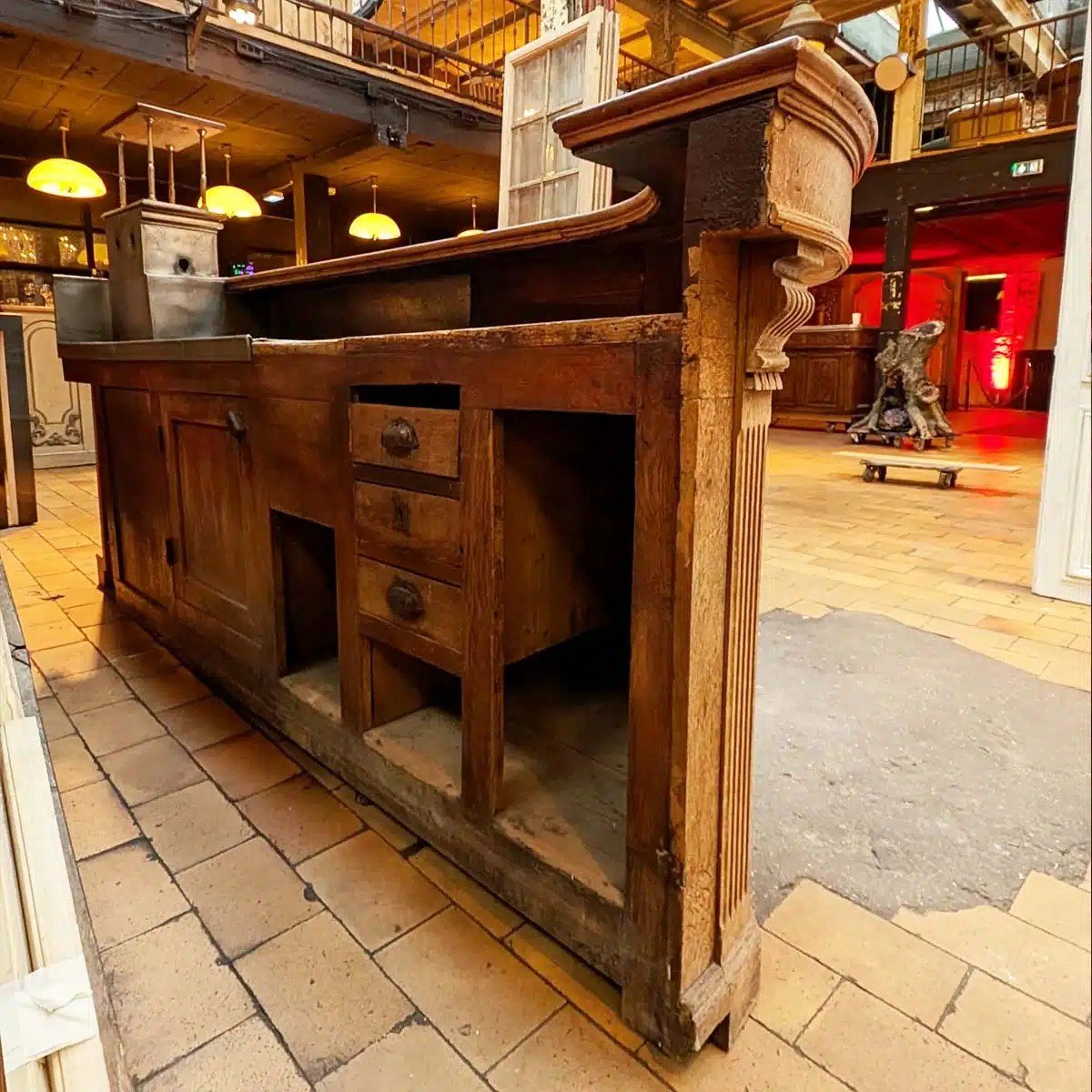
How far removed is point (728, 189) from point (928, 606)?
2553 mm

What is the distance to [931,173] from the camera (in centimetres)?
788

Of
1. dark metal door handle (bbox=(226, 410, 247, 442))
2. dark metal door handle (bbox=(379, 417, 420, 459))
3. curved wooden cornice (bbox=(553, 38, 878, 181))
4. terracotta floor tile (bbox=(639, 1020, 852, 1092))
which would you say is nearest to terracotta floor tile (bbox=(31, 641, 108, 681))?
dark metal door handle (bbox=(226, 410, 247, 442))

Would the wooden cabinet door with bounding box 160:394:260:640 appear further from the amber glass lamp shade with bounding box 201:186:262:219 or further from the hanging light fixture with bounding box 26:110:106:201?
the amber glass lamp shade with bounding box 201:186:262:219

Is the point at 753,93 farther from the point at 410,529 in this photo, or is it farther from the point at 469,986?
the point at 469,986

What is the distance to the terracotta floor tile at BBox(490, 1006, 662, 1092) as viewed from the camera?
3.39 ft

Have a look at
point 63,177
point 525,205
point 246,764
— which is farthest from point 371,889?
point 63,177

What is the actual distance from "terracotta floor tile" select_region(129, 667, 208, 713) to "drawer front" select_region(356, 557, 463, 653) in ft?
3.25

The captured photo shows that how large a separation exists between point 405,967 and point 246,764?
2.77ft

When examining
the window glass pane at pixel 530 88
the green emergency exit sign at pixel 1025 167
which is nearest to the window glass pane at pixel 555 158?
the window glass pane at pixel 530 88

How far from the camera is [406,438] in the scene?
1.39 meters

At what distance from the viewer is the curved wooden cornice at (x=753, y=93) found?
0.81 m

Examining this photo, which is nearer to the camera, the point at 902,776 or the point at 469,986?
the point at 469,986

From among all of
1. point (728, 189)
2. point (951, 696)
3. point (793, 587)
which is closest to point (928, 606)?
point (793, 587)

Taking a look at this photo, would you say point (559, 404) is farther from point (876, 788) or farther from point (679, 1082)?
point (876, 788)
